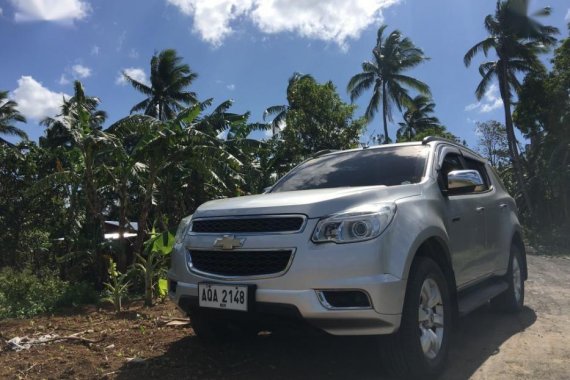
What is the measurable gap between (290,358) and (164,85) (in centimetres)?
3342

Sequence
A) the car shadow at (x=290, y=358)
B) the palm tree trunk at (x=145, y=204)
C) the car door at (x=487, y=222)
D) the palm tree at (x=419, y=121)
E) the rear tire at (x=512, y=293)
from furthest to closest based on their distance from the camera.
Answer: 1. the palm tree at (x=419, y=121)
2. the palm tree trunk at (x=145, y=204)
3. the rear tire at (x=512, y=293)
4. the car door at (x=487, y=222)
5. the car shadow at (x=290, y=358)

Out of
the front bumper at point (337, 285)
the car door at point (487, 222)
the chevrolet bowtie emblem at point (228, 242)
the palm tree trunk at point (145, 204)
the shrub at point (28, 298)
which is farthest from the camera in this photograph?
the palm tree trunk at point (145, 204)

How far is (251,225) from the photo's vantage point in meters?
3.62

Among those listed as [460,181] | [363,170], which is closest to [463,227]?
[460,181]

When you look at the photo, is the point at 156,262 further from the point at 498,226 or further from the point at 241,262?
the point at 498,226

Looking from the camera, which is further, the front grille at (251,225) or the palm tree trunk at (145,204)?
the palm tree trunk at (145,204)

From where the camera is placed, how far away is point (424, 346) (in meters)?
3.60

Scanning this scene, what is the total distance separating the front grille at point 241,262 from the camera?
339 centimetres

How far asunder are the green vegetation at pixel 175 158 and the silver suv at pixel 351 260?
3454 millimetres

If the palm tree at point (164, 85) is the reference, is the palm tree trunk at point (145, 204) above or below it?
below

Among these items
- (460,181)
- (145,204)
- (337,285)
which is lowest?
(337,285)

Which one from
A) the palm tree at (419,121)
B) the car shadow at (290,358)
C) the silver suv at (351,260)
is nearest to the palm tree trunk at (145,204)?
the car shadow at (290,358)

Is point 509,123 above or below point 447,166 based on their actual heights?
above

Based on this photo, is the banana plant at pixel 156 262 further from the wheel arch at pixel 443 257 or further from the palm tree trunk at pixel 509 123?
the palm tree trunk at pixel 509 123
